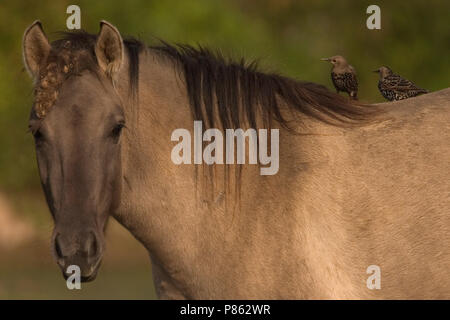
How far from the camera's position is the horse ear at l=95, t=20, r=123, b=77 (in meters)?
5.75

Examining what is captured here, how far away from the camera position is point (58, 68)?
571 cm

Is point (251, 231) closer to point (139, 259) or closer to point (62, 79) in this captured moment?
point (62, 79)

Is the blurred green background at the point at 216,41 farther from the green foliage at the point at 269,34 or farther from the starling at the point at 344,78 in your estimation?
the starling at the point at 344,78

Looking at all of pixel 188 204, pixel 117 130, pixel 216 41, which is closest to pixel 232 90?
pixel 188 204

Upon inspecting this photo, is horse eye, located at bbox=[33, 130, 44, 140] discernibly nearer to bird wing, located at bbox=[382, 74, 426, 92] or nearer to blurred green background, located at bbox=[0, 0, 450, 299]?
bird wing, located at bbox=[382, 74, 426, 92]

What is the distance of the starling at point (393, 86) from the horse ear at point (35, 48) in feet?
10.6

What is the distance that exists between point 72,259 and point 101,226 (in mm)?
341

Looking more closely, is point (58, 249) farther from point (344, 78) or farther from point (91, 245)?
point (344, 78)

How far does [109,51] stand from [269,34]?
21404 millimetres

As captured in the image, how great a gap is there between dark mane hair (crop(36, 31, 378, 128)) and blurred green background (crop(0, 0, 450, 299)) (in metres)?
13.4

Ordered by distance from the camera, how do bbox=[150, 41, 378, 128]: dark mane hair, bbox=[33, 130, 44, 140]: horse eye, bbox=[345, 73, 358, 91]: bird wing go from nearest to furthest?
bbox=[33, 130, 44, 140]: horse eye
bbox=[150, 41, 378, 128]: dark mane hair
bbox=[345, 73, 358, 91]: bird wing

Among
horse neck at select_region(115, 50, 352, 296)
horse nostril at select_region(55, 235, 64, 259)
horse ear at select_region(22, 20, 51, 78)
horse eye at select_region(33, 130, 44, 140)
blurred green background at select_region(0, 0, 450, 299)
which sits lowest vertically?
horse nostril at select_region(55, 235, 64, 259)

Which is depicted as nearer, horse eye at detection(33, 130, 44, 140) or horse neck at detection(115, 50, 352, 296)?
horse eye at detection(33, 130, 44, 140)

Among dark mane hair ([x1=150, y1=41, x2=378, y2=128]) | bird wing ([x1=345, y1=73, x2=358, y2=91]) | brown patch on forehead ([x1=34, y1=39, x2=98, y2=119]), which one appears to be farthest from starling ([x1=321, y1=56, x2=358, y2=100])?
brown patch on forehead ([x1=34, y1=39, x2=98, y2=119])
